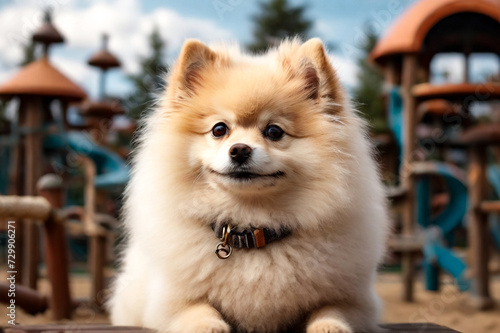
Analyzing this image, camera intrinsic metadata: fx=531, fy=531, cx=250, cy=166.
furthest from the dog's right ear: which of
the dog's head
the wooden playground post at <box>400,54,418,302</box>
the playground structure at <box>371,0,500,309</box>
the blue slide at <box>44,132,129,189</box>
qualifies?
the blue slide at <box>44,132,129,189</box>

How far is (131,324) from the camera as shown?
2.46 metres

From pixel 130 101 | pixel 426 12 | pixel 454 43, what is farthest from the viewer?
pixel 130 101

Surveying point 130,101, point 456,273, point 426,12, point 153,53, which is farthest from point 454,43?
point 153,53

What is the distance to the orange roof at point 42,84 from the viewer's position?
7.85 meters

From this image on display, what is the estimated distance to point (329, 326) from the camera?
1812 millimetres

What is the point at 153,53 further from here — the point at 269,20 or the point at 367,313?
the point at 367,313

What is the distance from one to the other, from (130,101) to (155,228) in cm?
1204

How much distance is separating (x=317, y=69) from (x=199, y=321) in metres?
1.07

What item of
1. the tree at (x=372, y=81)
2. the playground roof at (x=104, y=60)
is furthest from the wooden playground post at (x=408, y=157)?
the tree at (x=372, y=81)

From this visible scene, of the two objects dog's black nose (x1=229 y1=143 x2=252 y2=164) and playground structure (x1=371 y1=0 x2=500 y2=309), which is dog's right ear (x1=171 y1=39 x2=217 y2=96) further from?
playground structure (x1=371 y1=0 x2=500 y2=309)

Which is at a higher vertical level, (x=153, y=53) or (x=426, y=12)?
(x=153, y=53)

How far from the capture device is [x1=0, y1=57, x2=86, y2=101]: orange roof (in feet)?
25.7

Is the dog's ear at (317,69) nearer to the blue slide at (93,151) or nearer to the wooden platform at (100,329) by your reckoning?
the wooden platform at (100,329)

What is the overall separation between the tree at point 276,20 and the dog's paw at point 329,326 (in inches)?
662
